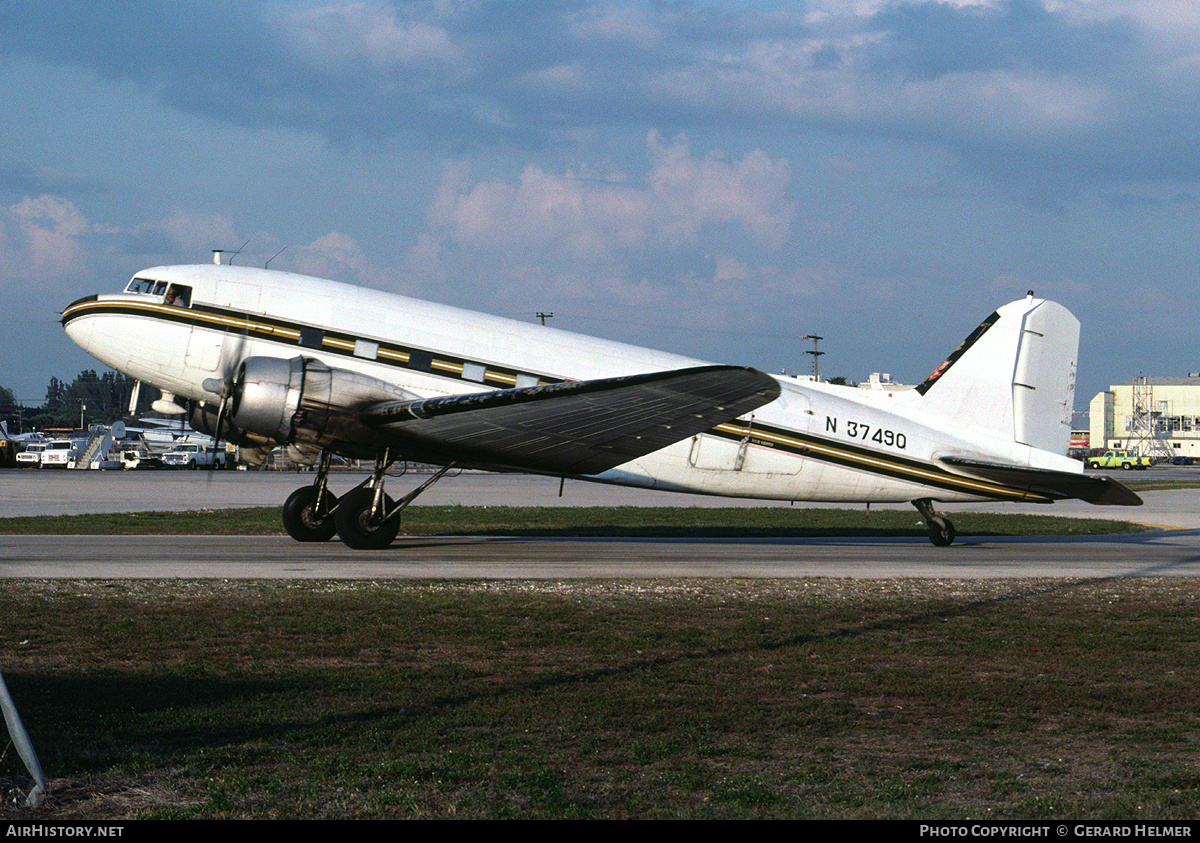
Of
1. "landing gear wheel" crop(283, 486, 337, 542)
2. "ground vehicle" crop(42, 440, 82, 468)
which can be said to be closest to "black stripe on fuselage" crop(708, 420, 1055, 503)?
"landing gear wheel" crop(283, 486, 337, 542)

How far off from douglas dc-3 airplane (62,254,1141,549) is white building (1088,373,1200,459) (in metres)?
128

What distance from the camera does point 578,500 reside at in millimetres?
36719

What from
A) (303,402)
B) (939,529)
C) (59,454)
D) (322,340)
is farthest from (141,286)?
(59,454)

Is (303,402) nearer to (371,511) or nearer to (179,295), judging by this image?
(371,511)

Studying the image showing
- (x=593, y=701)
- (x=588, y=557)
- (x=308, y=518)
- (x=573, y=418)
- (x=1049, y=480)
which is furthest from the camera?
(x=1049, y=480)

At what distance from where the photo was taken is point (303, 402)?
15.6 m

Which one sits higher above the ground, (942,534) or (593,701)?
(942,534)

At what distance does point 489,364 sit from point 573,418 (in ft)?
8.76

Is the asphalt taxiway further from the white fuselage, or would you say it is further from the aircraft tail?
the aircraft tail

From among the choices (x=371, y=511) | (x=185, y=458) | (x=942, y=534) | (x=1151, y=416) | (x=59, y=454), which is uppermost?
(x=1151, y=416)

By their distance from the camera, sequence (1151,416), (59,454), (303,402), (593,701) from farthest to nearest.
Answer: (1151,416)
(59,454)
(303,402)
(593,701)

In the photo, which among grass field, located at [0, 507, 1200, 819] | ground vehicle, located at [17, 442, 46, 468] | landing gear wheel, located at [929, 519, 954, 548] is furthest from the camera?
ground vehicle, located at [17, 442, 46, 468]

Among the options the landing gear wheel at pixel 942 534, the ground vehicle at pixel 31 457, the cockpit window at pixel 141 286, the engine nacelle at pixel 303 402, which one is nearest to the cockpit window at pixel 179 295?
the cockpit window at pixel 141 286

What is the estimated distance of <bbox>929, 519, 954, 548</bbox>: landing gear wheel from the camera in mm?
20281
